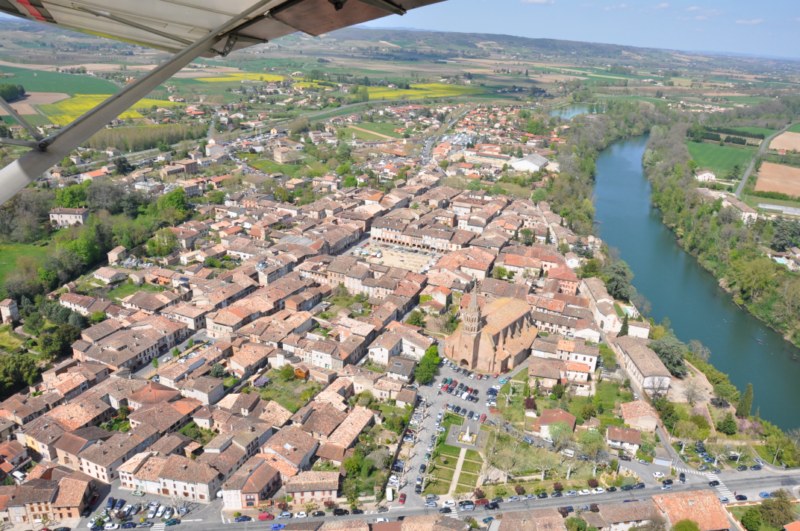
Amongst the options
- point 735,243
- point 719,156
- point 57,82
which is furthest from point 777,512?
point 57,82

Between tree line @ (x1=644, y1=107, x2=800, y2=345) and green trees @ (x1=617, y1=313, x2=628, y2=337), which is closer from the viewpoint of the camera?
green trees @ (x1=617, y1=313, x2=628, y2=337)

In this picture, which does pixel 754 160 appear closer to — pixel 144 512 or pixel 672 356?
pixel 672 356

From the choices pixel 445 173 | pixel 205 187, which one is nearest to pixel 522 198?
pixel 445 173

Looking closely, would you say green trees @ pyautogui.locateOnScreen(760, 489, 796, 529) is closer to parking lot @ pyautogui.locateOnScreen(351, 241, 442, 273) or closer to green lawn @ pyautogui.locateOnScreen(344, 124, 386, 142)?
parking lot @ pyautogui.locateOnScreen(351, 241, 442, 273)

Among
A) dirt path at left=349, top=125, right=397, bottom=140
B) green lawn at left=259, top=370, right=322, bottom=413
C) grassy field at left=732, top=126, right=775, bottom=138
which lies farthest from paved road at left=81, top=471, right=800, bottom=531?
grassy field at left=732, top=126, right=775, bottom=138

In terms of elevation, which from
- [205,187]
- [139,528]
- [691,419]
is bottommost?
[139,528]

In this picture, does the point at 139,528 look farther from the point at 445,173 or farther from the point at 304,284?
the point at 445,173

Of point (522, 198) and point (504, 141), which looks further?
point (504, 141)
